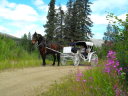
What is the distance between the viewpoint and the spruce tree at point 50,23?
63.0 meters

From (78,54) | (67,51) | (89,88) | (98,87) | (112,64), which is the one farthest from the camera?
(67,51)

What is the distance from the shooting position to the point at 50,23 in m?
64.4

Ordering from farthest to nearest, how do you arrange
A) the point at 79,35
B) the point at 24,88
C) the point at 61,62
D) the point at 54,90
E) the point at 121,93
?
the point at 79,35 → the point at 61,62 → the point at 24,88 → the point at 54,90 → the point at 121,93

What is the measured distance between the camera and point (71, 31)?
207 ft

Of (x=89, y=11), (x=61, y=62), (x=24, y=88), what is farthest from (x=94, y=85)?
(x=89, y=11)

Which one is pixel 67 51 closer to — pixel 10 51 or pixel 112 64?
pixel 10 51

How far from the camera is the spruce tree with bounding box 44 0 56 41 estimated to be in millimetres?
63031

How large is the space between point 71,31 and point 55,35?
3.95 meters

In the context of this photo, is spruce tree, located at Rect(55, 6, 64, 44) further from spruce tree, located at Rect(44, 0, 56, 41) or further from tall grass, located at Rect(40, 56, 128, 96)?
tall grass, located at Rect(40, 56, 128, 96)

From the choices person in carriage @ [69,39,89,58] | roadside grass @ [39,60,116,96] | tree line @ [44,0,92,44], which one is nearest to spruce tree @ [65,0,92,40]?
tree line @ [44,0,92,44]

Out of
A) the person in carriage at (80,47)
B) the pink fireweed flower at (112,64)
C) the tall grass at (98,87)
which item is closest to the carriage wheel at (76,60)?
the person in carriage at (80,47)

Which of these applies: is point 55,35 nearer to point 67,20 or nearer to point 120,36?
point 67,20

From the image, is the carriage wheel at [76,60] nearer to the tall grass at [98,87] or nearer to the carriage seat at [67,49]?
the carriage seat at [67,49]

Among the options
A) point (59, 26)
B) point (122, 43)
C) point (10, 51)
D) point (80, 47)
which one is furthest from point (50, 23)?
point (122, 43)
